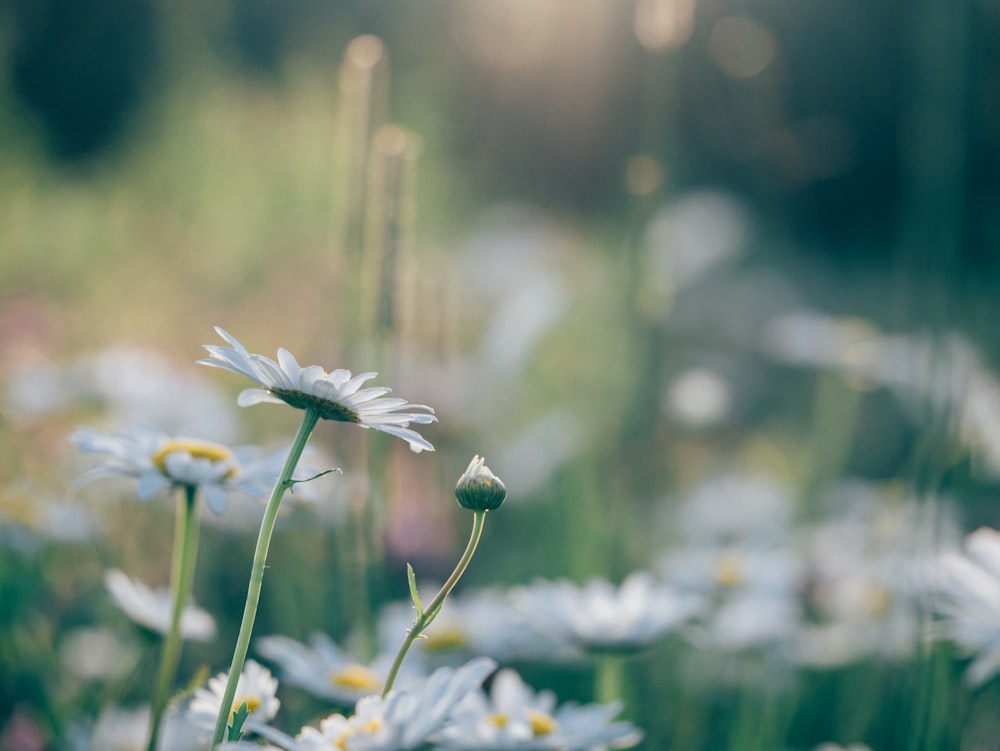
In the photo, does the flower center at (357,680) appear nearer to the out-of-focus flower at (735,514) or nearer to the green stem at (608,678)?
the green stem at (608,678)

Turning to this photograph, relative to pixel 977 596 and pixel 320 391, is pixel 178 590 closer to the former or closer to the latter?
pixel 320 391

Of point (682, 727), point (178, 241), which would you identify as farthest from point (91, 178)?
Answer: point (682, 727)

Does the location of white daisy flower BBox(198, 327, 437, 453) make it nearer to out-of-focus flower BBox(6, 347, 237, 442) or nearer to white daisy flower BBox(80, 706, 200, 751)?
white daisy flower BBox(80, 706, 200, 751)

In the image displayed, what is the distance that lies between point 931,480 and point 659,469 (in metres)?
0.50

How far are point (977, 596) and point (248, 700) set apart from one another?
0.39 meters

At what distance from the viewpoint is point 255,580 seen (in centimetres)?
37

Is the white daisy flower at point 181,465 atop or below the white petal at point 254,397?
below

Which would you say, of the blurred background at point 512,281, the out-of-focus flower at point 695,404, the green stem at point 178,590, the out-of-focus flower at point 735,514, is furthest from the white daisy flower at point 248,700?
the out-of-focus flower at point 695,404

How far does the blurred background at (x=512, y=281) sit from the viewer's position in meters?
0.75

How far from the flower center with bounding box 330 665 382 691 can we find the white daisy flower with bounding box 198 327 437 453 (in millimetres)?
193

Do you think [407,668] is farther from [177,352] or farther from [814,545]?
[177,352]

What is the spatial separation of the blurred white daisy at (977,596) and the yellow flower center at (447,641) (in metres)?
0.33

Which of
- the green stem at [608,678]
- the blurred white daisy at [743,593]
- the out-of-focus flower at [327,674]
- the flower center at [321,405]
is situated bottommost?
the blurred white daisy at [743,593]

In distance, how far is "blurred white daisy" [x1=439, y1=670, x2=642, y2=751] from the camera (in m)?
0.41
